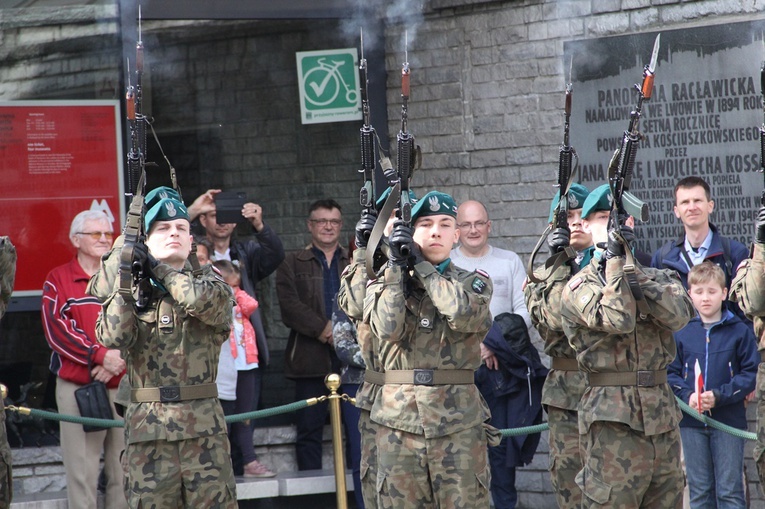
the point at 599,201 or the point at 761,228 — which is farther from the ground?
the point at 599,201

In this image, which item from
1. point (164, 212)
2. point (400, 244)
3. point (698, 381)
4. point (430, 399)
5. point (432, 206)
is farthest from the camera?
point (698, 381)

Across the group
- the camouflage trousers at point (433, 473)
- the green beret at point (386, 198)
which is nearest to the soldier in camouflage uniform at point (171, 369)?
the camouflage trousers at point (433, 473)

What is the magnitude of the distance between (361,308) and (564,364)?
1.17 m

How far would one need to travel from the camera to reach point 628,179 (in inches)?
227

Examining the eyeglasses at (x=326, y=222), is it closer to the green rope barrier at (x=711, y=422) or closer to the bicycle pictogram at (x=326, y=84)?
the bicycle pictogram at (x=326, y=84)

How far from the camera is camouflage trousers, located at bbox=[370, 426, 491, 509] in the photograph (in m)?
5.60

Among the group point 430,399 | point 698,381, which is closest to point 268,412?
point 430,399

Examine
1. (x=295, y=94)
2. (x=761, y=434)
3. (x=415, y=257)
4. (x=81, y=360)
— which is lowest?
(x=761, y=434)

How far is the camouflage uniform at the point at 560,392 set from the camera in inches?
251

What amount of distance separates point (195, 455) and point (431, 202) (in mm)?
1661

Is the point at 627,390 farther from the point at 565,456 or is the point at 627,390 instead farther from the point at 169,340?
the point at 169,340

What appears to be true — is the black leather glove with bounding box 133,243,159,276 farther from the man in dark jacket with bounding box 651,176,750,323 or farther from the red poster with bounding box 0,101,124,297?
the man in dark jacket with bounding box 651,176,750,323

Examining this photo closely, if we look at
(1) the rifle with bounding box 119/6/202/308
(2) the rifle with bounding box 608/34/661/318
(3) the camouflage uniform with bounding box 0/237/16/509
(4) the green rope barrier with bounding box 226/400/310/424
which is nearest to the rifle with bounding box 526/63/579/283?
→ (2) the rifle with bounding box 608/34/661/318

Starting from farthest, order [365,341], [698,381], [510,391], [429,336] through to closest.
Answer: [510,391] → [698,381] → [365,341] → [429,336]
